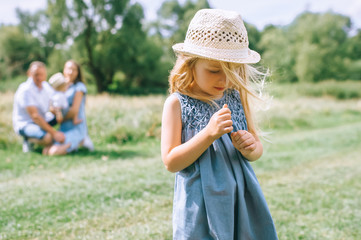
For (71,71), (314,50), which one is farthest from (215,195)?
(314,50)

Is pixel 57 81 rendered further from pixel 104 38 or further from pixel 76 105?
pixel 104 38

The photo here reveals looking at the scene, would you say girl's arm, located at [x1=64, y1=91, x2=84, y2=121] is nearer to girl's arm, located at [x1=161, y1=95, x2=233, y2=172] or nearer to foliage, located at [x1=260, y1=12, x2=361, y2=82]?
girl's arm, located at [x1=161, y1=95, x2=233, y2=172]

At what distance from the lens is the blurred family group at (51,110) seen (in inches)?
245

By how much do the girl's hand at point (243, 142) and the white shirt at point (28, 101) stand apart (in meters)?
5.56

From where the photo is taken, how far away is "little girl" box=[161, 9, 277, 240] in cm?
162

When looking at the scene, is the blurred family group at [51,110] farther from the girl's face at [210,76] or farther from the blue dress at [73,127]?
the girl's face at [210,76]

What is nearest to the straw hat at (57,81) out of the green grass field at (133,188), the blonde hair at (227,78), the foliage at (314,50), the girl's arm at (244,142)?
the green grass field at (133,188)

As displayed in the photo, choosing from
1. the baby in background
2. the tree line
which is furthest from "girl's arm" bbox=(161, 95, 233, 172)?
the tree line

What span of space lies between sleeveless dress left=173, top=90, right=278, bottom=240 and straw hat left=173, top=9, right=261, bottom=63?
31 centimetres

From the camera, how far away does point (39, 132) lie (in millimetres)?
6266

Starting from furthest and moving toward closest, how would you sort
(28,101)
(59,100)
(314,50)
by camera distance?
(314,50), (59,100), (28,101)

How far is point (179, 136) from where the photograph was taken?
1.71m

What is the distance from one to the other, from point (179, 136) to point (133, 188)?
108 inches

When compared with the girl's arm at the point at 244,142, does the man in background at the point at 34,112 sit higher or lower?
lower
